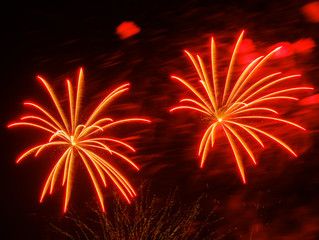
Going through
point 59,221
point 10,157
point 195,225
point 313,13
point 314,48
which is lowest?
point 195,225

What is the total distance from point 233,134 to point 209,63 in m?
1.19

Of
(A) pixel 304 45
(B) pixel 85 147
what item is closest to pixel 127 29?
(B) pixel 85 147

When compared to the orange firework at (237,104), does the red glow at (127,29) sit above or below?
above

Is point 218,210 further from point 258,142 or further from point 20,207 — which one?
point 20,207

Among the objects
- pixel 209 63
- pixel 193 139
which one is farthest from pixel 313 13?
pixel 193 139

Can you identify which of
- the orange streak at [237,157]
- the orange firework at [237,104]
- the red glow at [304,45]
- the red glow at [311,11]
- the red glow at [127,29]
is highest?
the red glow at [127,29]

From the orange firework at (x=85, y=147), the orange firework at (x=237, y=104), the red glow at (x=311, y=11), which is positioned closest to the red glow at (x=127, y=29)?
the orange firework at (x=85, y=147)

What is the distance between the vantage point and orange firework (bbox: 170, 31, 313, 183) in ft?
15.1

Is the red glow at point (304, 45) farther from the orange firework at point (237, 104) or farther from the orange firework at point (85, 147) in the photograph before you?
the orange firework at point (85, 147)

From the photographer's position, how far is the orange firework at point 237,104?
181 inches

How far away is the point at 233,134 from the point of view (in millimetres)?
4676

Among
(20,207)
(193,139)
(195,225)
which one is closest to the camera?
(195,225)

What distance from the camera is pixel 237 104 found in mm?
4629

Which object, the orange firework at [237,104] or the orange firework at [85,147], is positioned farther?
the orange firework at [85,147]
